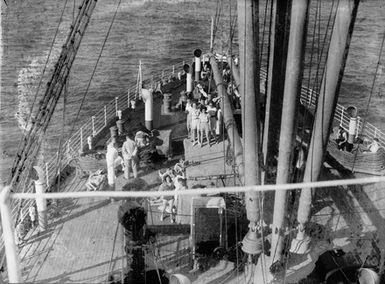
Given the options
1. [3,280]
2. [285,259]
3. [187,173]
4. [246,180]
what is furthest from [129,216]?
[187,173]

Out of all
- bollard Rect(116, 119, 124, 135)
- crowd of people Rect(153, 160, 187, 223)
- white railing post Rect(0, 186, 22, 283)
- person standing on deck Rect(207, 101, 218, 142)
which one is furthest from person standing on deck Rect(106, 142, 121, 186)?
white railing post Rect(0, 186, 22, 283)

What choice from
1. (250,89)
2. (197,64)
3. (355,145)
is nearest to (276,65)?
(250,89)

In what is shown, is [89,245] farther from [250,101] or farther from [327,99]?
[327,99]

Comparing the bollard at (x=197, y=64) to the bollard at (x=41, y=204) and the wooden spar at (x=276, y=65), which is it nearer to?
the bollard at (x=41, y=204)

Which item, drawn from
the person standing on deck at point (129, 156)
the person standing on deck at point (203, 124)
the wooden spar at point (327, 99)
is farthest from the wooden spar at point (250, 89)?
the person standing on deck at point (203, 124)

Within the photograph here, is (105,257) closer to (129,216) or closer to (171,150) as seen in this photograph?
(129,216)

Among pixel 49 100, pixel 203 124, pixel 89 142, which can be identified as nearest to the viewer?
pixel 49 100
